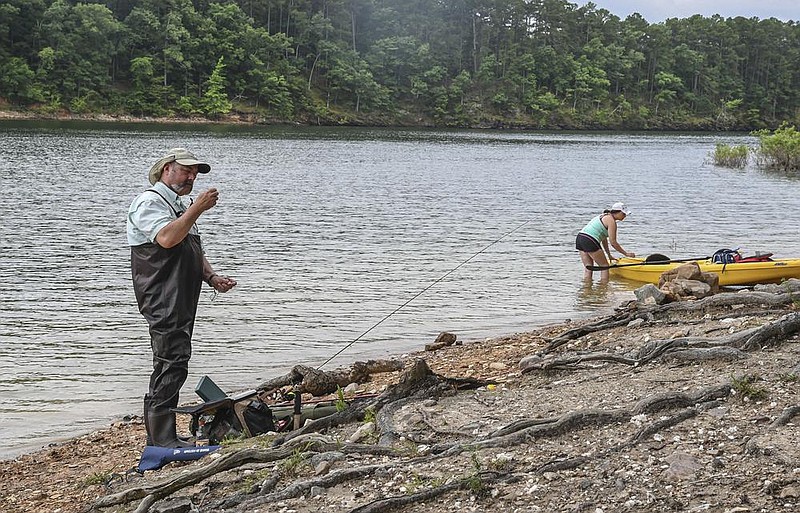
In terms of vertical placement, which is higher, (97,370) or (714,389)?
(714,389)

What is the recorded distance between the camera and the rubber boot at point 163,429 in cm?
695

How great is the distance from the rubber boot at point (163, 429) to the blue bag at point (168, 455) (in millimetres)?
104

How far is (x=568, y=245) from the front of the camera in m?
23.1

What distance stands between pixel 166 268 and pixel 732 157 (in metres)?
55.2

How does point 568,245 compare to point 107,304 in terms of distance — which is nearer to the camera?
point 107,304

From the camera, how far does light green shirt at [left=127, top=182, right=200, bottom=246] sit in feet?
21.4

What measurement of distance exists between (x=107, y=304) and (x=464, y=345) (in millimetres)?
6029

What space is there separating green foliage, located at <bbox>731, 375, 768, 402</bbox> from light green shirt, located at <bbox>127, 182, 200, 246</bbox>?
3.83 m

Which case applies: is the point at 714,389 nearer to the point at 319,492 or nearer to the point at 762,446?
the point at 762,446

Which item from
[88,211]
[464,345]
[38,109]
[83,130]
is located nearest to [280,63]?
[38,109]

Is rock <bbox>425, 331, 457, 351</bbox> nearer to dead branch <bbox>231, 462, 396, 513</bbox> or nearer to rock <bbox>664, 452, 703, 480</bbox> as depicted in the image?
dead branch <bbox>231, 462, 396, 513</bbox>

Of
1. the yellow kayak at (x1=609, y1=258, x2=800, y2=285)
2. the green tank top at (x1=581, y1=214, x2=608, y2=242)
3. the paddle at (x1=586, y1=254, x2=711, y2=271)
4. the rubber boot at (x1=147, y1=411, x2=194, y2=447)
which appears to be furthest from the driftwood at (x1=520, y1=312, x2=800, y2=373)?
the green tank top at (x1=581, y1=214, x2=608, y2=242)

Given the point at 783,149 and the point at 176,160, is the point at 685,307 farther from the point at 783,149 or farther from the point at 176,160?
the point at 783,149

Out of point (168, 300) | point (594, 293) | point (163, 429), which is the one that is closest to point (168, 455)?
point (163, 429)
